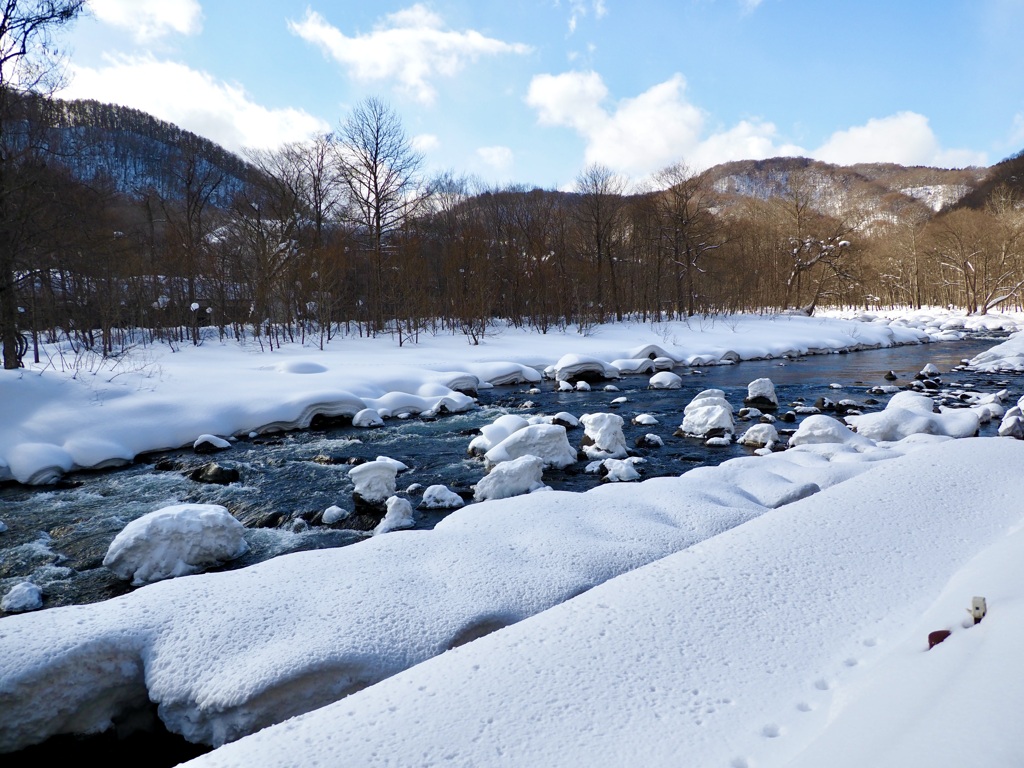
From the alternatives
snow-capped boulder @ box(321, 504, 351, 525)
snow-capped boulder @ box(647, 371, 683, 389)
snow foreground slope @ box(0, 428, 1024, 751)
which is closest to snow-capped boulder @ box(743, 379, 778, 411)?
snow-capped boulder @ box(647, 371, 683, 389)

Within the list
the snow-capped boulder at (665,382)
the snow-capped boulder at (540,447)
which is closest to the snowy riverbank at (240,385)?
the snow-capped boulder at (665,382)

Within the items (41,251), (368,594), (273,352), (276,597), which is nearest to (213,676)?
(276,597)

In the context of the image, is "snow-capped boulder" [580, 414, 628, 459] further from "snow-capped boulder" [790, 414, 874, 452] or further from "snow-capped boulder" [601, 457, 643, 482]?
"snow-capped boulder" [790, 414, 874, 452]

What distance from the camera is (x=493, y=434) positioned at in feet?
22.5

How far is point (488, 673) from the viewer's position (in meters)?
1.76

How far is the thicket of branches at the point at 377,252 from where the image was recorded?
14.4 meters

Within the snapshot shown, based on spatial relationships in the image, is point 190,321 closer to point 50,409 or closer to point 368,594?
point 50,409

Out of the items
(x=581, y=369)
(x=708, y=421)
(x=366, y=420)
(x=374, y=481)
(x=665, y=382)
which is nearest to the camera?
(x=374, y=481)

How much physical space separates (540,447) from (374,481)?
1.89 m

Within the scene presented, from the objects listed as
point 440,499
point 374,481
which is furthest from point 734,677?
point 374,481

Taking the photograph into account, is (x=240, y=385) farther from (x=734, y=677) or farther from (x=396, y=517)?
(x=734, y=677)

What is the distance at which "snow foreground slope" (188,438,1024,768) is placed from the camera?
4.48ft

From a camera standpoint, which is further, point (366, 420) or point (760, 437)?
point (366, 420)

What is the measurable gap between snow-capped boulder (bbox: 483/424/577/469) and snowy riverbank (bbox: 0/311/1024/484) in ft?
11.0
